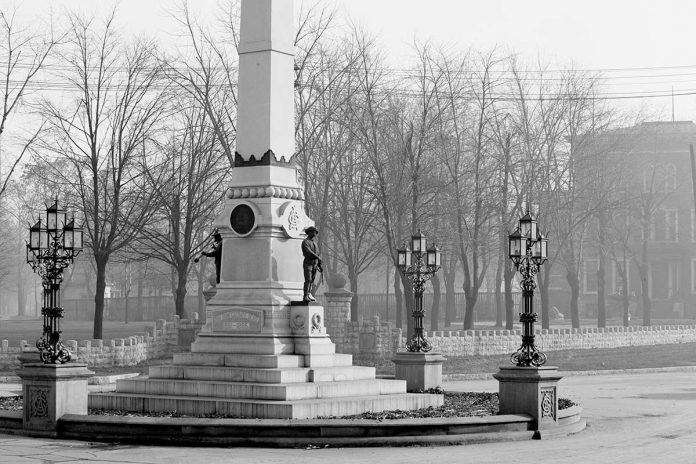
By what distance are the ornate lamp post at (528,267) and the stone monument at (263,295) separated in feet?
8.41

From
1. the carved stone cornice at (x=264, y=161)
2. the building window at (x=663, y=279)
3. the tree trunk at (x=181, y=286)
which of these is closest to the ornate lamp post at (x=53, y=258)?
the carved stone cornice at (x=264, y=161)

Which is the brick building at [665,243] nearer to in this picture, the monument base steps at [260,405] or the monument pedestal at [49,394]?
the monument base steps at [260,405]

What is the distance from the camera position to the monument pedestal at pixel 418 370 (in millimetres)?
28016

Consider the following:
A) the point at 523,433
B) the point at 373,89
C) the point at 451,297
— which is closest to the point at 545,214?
the point at 373,89

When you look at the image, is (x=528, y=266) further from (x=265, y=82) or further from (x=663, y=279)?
(x=663, y=279)

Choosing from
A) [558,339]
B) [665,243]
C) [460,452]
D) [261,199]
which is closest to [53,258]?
[261,199]

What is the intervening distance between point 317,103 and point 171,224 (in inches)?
333

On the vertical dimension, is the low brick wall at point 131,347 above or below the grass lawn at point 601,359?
above

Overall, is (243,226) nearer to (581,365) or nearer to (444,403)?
(444,403)

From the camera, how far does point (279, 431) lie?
18188 mm

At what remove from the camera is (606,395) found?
3169cm

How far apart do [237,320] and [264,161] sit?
10.4 feet

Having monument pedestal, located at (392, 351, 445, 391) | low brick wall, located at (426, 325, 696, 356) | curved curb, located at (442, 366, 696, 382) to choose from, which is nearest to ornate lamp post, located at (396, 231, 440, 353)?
monument pedestal, located at (392, 351, 445, 391)

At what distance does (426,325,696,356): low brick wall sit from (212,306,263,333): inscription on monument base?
76.2ft
